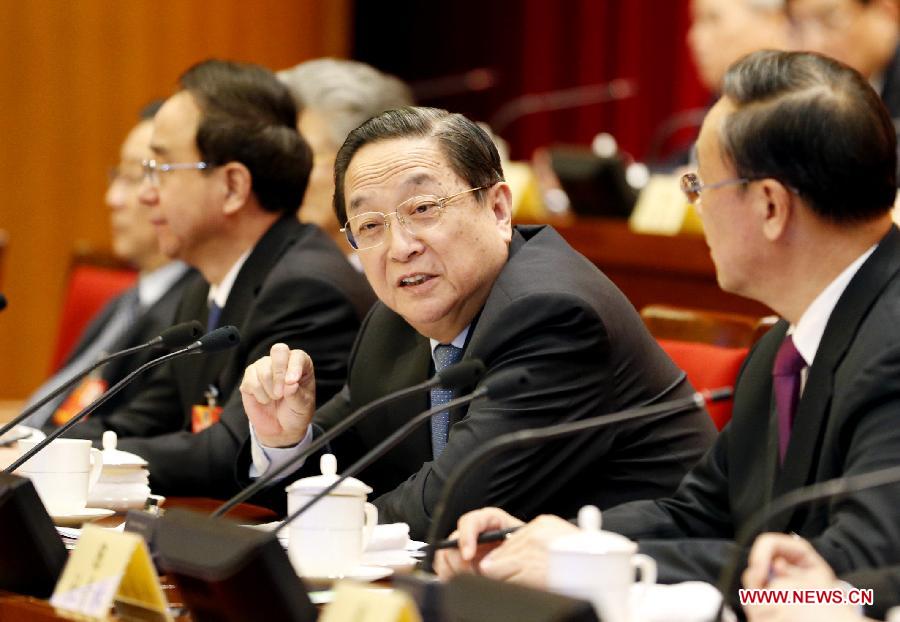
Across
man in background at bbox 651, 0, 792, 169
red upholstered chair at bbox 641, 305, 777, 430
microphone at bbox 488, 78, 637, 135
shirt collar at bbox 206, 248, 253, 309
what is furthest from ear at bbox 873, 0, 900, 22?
microphone at bbox 488, 78, 637, 135

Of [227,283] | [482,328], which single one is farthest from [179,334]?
[227,283]

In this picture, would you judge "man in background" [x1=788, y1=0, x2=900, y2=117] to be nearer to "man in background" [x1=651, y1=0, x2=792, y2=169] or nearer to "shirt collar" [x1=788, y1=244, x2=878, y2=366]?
"man in background" [x1=651, y1=0, x2=792, y2=169]

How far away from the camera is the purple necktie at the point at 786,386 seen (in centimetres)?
201

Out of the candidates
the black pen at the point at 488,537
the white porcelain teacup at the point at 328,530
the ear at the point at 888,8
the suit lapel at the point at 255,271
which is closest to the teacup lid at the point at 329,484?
the white porcelain teacup at the point at 328,530

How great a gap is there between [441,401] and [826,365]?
0.81 meters

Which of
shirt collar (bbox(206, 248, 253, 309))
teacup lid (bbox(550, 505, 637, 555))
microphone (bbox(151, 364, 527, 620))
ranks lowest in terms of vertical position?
shirt collar (bbox(206, 248, 253, 309))

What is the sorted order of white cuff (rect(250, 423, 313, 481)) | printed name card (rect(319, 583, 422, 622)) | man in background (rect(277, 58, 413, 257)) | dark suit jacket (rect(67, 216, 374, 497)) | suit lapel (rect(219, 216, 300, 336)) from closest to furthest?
1. printed name card (rect(319, 583, 422, 622))
2. white cuff (rect(250, 423, 313, 481))
3. dark suit jacket (rect(67, 216, 374, 497))
4. suit lapel (rect(219, 216, 300, 336))
5. man in background (rect(277, 58, 413, 257))

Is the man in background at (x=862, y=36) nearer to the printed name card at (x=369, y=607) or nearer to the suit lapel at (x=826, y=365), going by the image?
the suit lapel at (x=826, y=365)

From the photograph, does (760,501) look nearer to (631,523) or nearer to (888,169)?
(631,523)

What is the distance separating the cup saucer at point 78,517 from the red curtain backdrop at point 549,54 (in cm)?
629

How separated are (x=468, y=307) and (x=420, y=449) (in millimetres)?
276

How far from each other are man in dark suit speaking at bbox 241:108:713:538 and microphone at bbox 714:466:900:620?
1.15 feet

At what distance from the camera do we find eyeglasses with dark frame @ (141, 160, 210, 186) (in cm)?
342

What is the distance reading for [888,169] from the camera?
1.98 meters
